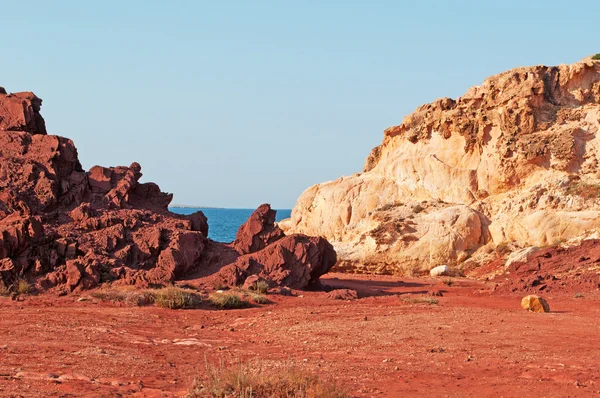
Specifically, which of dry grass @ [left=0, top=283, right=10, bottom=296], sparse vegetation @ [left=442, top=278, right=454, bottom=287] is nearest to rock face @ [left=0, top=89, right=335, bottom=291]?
dry grass @ [left=0, top=283, right=10, bottom=296]

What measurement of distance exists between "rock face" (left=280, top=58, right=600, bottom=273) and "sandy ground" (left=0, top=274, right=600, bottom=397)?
29.3 ft

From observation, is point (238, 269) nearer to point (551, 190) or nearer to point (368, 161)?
point (551, 190)

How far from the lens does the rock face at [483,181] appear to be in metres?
27.5

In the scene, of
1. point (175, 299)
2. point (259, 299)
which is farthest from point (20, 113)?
point (259, 299)

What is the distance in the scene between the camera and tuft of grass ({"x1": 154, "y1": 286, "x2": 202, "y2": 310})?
16406 mm

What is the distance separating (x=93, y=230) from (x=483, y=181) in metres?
16.1

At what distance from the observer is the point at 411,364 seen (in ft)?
34.8

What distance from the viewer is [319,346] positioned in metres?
12.1

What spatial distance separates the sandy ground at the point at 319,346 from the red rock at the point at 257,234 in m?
2.71

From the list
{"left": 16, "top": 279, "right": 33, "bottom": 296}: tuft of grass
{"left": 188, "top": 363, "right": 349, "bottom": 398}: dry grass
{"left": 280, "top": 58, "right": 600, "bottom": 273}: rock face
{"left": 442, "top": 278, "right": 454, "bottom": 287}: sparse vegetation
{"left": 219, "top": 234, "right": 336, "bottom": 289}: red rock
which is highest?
{"left": 280, "top": 58, "right": 600, "bottom": 273}: rock face

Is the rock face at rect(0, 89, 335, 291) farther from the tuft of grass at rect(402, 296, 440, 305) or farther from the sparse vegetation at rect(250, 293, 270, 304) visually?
the tuft of grass at rect(402, 296, 440, 305)

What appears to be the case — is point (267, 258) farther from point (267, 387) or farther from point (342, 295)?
point (267, 387)

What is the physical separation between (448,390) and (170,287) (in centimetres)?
929

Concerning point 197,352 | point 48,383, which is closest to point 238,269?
point 197,352
